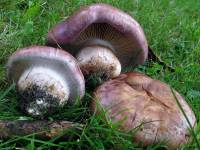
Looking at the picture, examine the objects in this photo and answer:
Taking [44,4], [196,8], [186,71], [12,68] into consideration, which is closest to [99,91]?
[12,68]

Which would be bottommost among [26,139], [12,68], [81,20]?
[26,139]

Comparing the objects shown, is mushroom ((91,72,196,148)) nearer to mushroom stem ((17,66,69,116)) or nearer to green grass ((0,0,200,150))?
green grass ((0,0,200,150))

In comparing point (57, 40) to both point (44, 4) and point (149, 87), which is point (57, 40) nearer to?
point (149, 87)

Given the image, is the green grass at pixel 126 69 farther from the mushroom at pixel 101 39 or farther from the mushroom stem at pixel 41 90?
the mushroom at pixel 101 39

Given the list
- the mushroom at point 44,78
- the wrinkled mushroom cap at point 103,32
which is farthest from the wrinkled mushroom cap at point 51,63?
the wrinkled mushroom cap at point 103,32

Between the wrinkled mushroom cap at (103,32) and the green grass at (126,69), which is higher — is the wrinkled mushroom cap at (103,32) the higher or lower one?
the higher one

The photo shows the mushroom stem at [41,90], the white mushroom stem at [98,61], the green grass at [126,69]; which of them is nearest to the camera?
the green grass at [126,69]

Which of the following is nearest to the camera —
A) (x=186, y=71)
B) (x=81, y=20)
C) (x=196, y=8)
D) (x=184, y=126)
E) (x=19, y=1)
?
(x=184, y=126)
